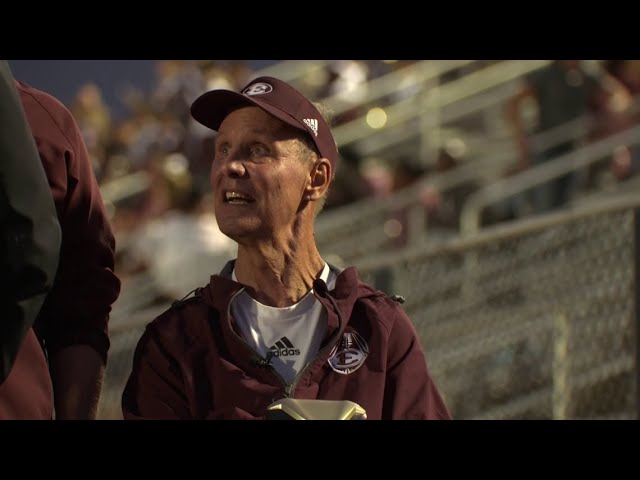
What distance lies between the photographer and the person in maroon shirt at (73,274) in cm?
235

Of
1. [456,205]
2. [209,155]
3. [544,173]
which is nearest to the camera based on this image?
[544,173]

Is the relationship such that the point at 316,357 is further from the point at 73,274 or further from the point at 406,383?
the point at 73,274

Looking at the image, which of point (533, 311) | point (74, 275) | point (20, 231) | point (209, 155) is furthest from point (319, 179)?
point (209, 155)

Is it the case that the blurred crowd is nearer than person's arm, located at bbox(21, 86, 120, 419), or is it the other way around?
person's arm, located at bbox(21, 86, 120, 419)

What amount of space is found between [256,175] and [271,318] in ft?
0.84

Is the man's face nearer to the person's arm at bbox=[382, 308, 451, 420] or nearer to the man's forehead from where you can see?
the man's forehead

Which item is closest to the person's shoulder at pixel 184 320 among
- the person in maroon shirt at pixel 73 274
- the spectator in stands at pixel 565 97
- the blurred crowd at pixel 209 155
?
the person in maroon shirt at pixel 73 274

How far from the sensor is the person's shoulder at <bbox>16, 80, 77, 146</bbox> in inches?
92.0

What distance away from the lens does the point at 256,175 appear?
7.66 feet

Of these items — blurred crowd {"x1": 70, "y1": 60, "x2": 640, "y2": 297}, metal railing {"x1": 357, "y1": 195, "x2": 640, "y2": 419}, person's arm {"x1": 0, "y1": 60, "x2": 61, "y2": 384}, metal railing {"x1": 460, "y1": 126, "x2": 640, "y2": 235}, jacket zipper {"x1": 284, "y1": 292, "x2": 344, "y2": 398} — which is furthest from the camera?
blurred crowd {"x1": 70, "y1": 60, "x2": 640, "y2": 297}

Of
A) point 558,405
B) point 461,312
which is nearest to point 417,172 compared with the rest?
point 461,312

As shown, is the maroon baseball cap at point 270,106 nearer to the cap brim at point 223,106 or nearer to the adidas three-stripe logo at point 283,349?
the cap brim at point 223,106

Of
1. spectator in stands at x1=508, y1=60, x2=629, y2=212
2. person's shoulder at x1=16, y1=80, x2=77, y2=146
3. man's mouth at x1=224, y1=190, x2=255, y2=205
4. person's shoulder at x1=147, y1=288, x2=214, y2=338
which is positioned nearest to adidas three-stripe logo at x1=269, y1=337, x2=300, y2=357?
person's shoulder at x1=147, y1=288, x2=214, y2=338
